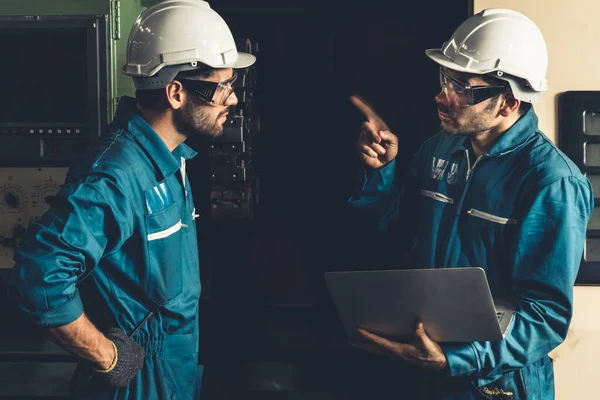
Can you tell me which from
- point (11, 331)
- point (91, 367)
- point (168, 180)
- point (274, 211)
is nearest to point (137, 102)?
point (168, 180)

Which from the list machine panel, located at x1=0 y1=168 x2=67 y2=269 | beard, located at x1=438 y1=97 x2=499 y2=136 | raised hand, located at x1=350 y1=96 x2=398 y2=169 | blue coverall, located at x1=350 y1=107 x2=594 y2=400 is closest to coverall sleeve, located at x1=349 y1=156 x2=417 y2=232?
raised hand, located at x1=350 y1=96 x2=398 y2=169

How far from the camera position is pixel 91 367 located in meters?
1.80

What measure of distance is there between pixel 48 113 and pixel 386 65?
1312 mm

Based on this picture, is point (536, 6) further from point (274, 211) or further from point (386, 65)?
point (274, 211)

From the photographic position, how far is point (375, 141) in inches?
88.0

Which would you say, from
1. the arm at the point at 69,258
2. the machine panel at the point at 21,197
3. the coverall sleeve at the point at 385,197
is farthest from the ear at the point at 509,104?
the machine panel at the point at 21,197

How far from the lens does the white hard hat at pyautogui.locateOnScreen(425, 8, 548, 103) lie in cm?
202

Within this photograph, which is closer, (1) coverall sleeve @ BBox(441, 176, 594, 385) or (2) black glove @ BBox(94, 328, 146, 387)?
(2) black glove @ BBox(94, 328, 146, 387)

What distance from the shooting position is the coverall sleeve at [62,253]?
1584mm

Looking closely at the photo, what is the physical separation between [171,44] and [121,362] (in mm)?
871

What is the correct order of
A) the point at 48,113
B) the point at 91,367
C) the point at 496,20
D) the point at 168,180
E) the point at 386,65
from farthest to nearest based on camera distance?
the point at 386,65 → the point at 48,113 → the point at 496,20 → the point at 168,180 → the point at 91,367

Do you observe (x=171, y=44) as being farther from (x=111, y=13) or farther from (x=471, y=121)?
(x=471, y=121)

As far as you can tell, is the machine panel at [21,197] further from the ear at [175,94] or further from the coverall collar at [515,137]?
the coverall collar at [515,137]

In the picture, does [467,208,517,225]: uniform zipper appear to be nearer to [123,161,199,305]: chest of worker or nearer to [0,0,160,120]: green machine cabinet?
[123,161,199,305]: chest of worker
